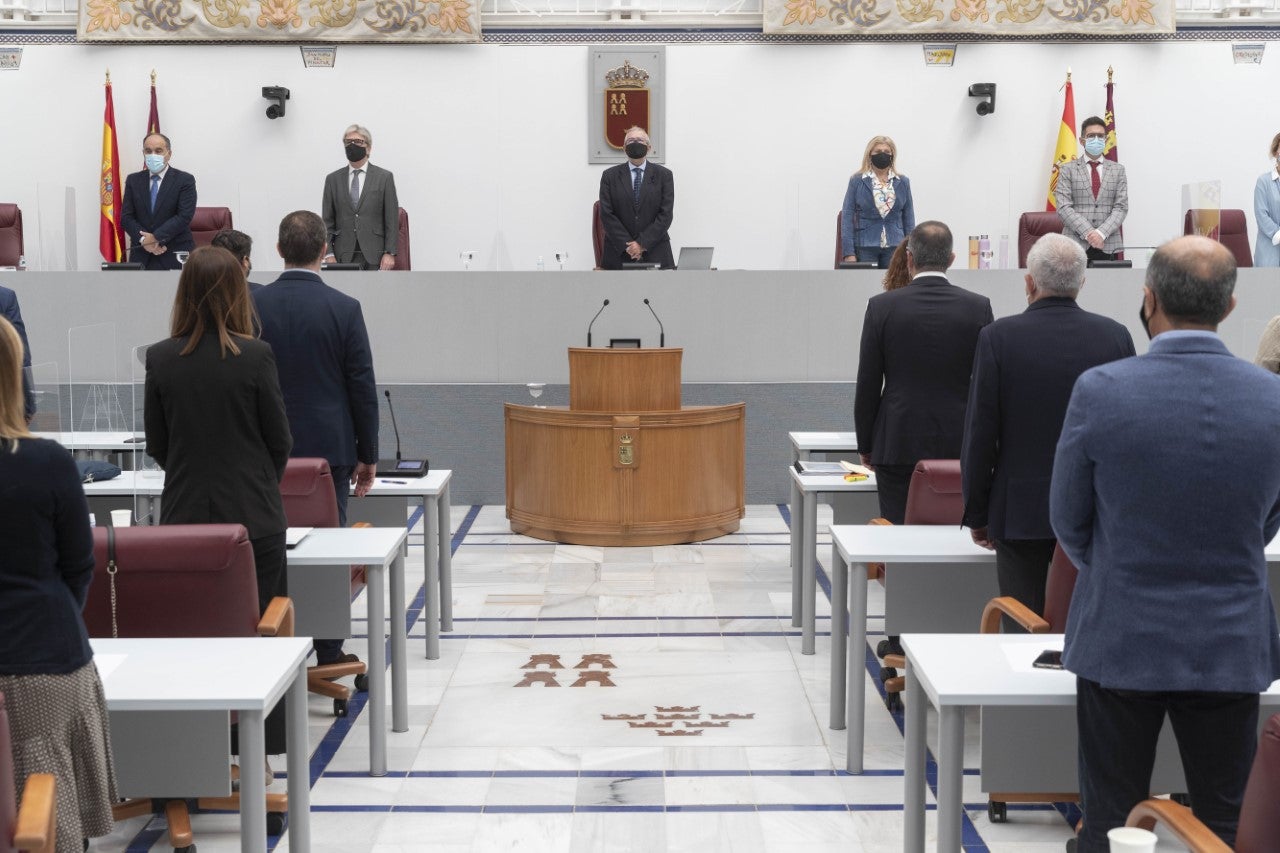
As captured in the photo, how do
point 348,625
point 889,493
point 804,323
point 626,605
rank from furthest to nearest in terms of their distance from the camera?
1. point 804,323
2. point 626,605
3. point 889,493
4. point 348,625

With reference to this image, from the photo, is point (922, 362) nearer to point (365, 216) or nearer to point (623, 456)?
point (623, 456)

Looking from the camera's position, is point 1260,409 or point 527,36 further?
point 527,36

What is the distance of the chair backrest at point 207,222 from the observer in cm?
979

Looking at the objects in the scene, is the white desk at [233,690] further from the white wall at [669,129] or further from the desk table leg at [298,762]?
the white wall at [669,129]

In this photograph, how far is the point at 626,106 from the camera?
11211mm

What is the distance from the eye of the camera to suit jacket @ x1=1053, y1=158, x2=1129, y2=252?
9.41 m

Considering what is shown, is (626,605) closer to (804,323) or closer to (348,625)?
(348,625)

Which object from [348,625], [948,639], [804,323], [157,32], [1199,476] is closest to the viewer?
[1199,476]

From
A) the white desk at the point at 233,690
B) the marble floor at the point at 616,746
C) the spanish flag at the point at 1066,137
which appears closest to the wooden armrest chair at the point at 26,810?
the white desk at the point at 233,690

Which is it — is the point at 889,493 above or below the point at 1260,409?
below

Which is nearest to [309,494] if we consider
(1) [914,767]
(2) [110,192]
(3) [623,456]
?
(1) [914,767]

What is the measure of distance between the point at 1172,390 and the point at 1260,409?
0.14 meters

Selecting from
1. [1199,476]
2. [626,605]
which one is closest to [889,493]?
[626,605]

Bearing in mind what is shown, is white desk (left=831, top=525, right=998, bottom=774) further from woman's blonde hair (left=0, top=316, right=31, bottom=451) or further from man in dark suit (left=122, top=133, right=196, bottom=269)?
man in dark suit (left=122, top=133, right=196, bottom=269)
